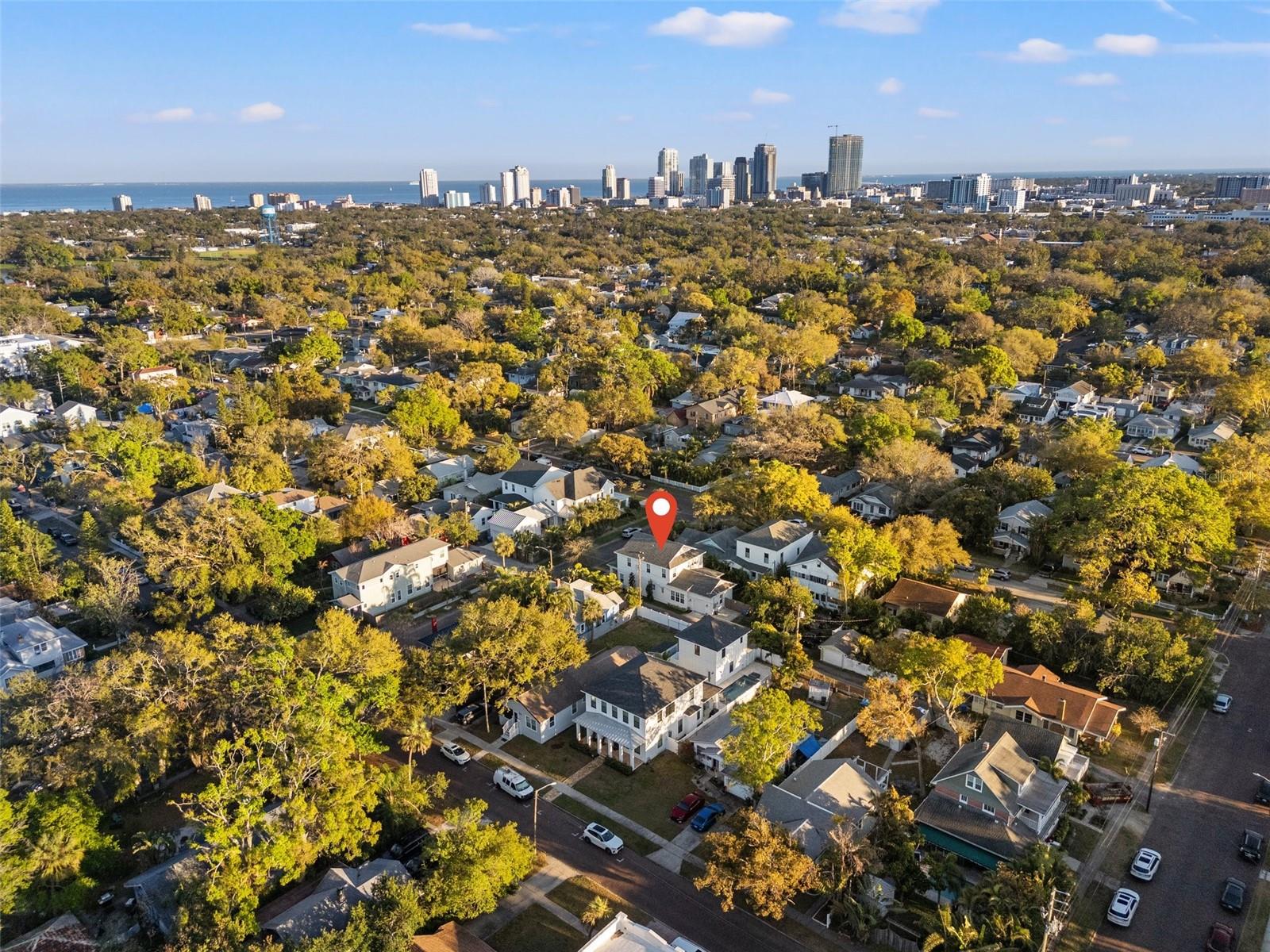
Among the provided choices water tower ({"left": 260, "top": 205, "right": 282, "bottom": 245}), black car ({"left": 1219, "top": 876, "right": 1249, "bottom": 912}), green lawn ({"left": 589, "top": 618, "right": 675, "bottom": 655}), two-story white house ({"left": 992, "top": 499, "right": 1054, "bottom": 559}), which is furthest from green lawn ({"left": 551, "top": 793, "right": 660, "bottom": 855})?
water tower ({"left": 260, "top": 205, "right": 282, "bottom": 245})

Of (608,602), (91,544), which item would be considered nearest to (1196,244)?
(608,602)

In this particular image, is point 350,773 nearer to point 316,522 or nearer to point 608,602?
point 608,602

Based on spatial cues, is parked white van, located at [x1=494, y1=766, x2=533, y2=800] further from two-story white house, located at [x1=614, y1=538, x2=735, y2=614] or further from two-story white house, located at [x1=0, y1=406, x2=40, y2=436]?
two-story white house, located at [x1=0, y1=406, x2=40, y2=436]

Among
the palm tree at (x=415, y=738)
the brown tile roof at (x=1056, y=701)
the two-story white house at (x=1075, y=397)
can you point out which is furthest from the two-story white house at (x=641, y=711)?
the two-story white house at (x=1075, y=397)

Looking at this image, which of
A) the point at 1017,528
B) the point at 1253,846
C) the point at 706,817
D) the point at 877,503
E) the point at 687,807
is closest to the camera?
the point at 1253,846

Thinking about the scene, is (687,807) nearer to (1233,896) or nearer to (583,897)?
(583,897)

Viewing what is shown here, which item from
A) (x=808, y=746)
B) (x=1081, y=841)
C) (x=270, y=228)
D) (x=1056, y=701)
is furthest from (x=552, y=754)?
(x=270, y=228)

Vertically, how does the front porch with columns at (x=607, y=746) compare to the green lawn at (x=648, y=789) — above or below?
above

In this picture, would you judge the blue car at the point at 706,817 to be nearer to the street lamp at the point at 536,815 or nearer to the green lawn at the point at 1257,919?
the street lamp at the point at 536,815
